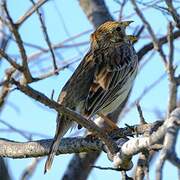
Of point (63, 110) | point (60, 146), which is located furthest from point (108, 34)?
point (63, 110)

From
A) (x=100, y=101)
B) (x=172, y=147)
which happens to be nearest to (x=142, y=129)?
(x=100, y=101)

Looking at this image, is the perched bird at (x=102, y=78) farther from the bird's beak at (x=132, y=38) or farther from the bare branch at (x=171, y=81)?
the bare branch at (x=171, y=81)

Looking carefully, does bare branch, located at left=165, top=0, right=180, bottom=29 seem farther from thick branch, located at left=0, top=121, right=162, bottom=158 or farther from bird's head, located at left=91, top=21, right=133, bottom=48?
bird's head, located at left=91, top=21, right=133, bottom=48

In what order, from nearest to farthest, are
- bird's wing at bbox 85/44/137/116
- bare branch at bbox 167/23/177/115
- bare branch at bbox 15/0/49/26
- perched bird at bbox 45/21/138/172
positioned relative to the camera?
1. bare branch at bbox 167/23/177/115
2. bare branch at bbox 15/0/49/26
3. perched bird at bbox 45/21/138/172
4. bird's wing at bbox 85/44/137/116

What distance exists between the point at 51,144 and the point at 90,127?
1111 millimetres

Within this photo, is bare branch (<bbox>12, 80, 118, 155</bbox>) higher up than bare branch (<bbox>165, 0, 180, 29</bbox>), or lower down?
lower down

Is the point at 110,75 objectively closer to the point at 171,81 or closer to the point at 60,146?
the point at 60,146

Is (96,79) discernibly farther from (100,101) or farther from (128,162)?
(128,162)

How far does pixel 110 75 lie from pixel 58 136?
1.40m

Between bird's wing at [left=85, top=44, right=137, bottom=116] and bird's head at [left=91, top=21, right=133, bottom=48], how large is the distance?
205 mm

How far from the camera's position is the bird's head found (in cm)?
715

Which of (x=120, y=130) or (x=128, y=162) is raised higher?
(x=120, y=130)

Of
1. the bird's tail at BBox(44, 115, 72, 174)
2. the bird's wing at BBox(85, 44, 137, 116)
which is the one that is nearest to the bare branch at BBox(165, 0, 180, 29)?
the bird's tail at BBox(44, 115, 72, 174)

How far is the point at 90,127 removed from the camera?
394cm
